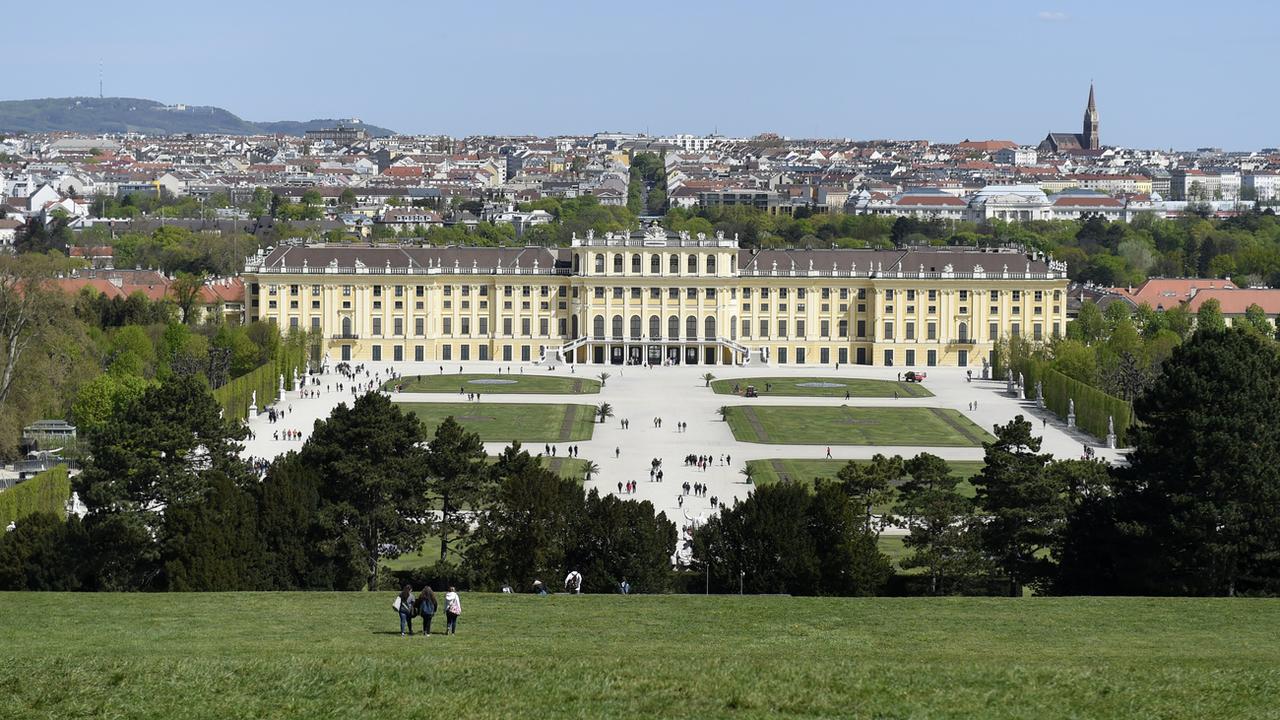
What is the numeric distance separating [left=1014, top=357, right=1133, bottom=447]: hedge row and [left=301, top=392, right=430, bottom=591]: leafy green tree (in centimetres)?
2630

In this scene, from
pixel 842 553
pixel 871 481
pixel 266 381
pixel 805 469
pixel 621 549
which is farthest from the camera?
pixel 266 381

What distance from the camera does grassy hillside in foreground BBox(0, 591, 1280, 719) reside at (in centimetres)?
1895

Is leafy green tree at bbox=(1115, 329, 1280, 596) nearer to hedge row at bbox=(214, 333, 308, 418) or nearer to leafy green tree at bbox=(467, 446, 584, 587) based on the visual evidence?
leafy green tree at bbox=(467, 446, 584, 587)

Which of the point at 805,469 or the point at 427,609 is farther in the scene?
the point at 805,469

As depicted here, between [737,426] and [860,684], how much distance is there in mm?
45646

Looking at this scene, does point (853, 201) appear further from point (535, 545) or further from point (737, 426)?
point (535, 545)

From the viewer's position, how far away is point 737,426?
6538 cm

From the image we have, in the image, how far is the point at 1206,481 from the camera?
3166 centimetres

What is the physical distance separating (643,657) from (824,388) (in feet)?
194

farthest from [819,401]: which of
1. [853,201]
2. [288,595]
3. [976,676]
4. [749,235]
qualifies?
[853,201]

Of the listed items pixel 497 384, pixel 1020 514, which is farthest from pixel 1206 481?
pixel 497 384

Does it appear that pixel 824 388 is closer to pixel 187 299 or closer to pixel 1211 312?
pixel 1211 312

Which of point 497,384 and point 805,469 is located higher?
point 805,469

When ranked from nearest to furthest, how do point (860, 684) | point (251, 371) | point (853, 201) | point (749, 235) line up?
point (860, 684)
point (251, 371)
point (749, 235)
point (853, 201)
